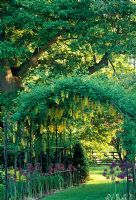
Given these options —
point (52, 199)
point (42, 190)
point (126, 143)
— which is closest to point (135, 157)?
point (126, 143)

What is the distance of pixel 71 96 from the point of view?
526 inches

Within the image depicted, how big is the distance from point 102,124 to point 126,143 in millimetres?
9931

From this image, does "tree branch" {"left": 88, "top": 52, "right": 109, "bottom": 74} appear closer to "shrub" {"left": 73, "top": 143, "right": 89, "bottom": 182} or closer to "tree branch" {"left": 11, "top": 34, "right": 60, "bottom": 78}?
"tree branch" {"left": 11, "top": 34, "right": 60, "bottom": 78}

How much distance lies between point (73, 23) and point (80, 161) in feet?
17.4

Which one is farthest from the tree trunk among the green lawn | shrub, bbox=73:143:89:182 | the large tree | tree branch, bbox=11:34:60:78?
the green lawn

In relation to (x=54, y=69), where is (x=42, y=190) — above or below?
below

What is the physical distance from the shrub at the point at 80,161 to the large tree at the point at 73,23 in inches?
152

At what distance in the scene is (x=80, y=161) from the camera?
64.3ft

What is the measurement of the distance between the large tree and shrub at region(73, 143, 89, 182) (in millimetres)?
3863

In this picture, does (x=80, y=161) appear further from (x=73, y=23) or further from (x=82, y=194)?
(x=73, y=23)

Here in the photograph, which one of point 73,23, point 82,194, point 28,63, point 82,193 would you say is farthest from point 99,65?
point 82,194

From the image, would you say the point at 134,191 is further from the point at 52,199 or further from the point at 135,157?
the point at 52,199

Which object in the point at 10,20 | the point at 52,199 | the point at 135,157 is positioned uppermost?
the point at 10,20

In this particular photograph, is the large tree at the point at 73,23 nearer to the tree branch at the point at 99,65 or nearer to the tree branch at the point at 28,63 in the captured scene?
the tree branch at the point at 28,63
